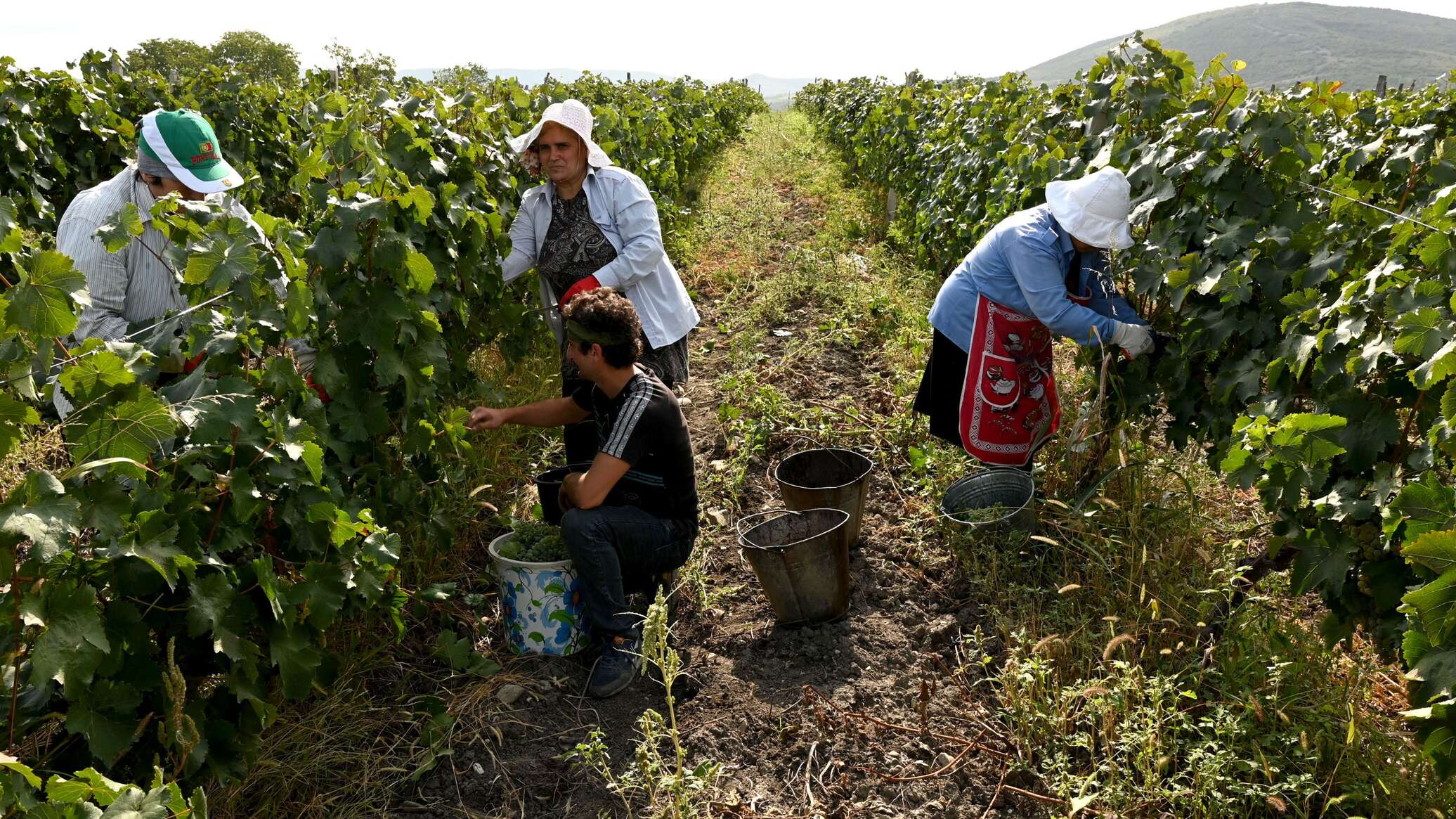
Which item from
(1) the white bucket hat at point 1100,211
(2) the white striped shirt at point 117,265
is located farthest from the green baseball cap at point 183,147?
(1) the white bucket hat at point 1100,211

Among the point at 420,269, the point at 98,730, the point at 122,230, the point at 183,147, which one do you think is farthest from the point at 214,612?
the point at 183,147

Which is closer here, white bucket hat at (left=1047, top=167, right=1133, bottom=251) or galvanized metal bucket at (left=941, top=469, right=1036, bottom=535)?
white bucket hat at (left=1047, top=167, right=1133, bottom=251)

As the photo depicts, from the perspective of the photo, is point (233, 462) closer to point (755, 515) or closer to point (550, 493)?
point (550, 493)

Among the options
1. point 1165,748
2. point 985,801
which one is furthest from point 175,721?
point 1165,748

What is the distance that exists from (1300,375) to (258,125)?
8797mm

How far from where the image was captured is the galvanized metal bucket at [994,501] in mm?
3734

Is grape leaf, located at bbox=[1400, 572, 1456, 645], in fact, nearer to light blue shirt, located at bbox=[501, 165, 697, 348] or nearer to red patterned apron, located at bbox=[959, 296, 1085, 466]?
red patterned apron, located at bbox=[959, 296, 1085, 466]

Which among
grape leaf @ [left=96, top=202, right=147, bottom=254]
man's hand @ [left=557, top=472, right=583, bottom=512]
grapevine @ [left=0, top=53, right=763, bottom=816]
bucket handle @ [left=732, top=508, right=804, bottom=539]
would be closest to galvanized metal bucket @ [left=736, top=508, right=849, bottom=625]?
bucket handle @ [left=732, top=508, right=804, bottom=539]

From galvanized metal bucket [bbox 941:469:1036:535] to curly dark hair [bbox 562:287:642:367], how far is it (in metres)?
1.40

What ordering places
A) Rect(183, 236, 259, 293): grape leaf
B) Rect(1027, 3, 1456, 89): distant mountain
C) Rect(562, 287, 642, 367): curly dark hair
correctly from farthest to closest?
Rect(1027, 3, 1456, 89): distant mountain < Rect(562, 287, 642, 367): curly dark hair < Rect(183, 236, 259, 293): grape leaf

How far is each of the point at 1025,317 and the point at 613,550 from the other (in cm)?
186

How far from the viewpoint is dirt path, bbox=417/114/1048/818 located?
2715mm

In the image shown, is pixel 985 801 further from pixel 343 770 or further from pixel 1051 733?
pixel 343 770

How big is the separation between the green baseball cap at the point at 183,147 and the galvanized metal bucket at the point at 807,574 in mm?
2079
